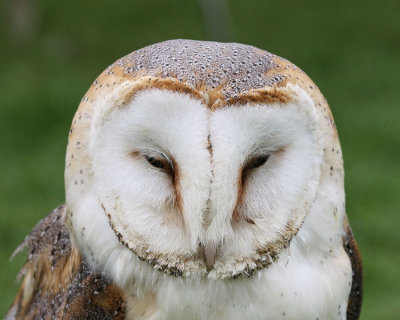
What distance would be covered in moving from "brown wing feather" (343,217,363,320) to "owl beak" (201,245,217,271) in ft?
1.44

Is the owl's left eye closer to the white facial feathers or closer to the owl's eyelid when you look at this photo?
the white facial feathers

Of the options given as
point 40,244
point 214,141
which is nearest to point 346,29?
point 40,244

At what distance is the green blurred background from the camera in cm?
442

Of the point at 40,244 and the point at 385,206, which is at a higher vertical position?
the point at 385,206

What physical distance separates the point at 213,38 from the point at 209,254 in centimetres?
464

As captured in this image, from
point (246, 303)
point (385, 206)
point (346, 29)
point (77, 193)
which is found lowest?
point (246, 303)

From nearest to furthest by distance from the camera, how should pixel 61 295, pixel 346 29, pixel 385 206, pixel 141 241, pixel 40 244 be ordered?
pixel 141 241, pixel 61 295, pixel 40 244, pixel 385 206, pixel 346 29

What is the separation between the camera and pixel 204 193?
4.77 feet

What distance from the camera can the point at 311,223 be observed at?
1728 mm

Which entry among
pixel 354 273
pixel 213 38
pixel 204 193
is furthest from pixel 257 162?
pixel 213 38

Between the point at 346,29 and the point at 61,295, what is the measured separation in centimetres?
521

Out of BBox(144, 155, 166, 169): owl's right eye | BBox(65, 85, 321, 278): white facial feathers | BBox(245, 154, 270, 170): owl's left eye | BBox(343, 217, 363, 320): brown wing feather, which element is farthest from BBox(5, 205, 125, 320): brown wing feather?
BBox(343, 217, 363, 320): brown wing feather

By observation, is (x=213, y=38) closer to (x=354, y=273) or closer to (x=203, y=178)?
(x=354, y=273)

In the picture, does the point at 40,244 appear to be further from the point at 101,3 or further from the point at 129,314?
the point at 101,3
